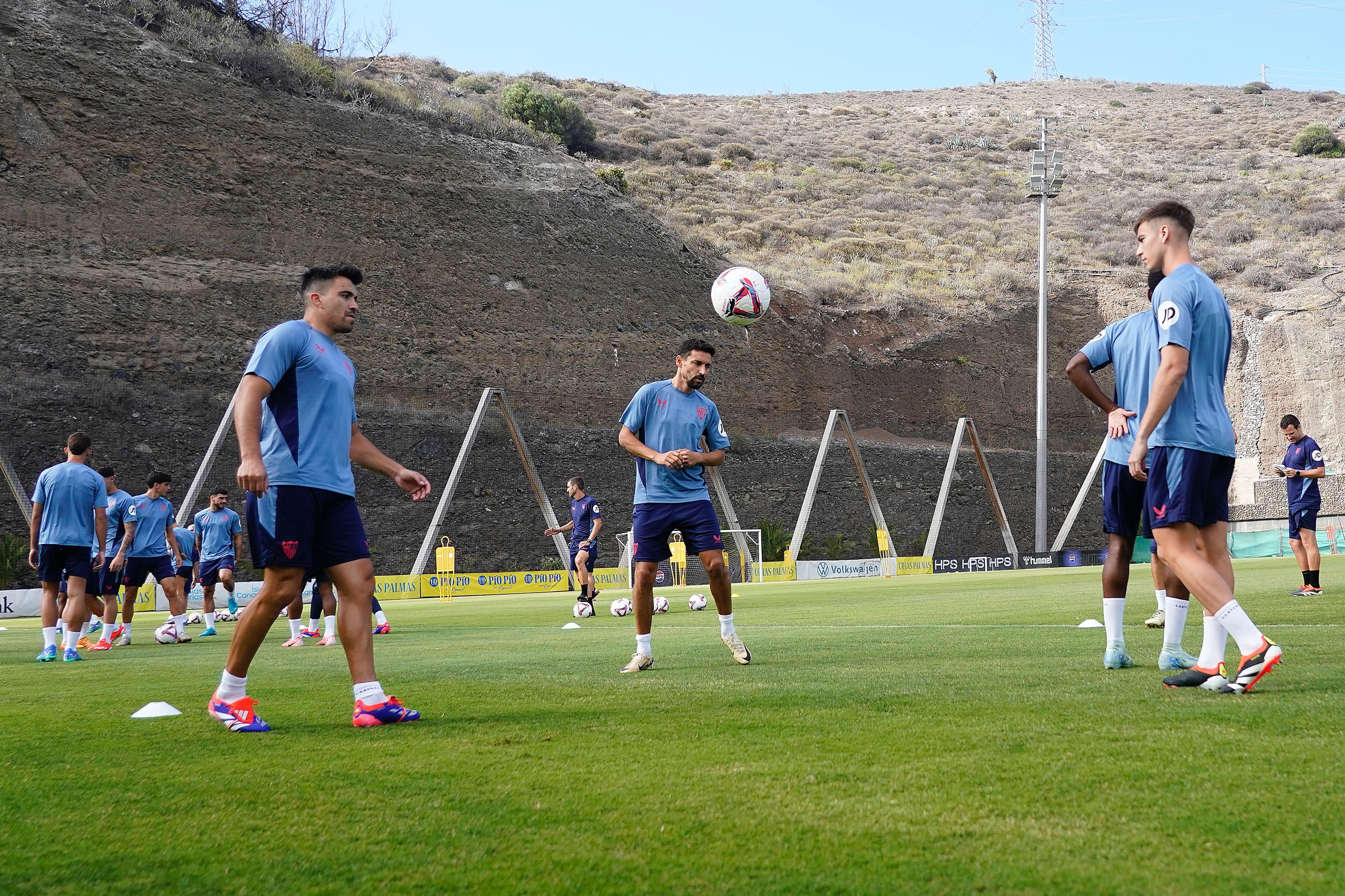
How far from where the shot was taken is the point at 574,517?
18.3m

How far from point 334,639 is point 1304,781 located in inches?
407

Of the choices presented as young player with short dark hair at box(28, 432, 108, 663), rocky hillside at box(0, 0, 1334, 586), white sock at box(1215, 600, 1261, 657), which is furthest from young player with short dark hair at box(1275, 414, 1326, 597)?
rocky hillside at box(0, 0, 1334, 586)

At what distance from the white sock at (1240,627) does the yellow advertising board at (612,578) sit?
2321cm

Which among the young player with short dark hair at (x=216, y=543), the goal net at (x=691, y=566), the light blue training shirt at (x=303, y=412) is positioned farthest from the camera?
the goal net at (x=691, y=566)

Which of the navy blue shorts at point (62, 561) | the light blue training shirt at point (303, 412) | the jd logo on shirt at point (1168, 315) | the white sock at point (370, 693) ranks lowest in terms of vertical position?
the white sock at point (370, 693)

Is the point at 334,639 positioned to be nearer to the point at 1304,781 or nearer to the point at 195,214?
the point at 1304,781

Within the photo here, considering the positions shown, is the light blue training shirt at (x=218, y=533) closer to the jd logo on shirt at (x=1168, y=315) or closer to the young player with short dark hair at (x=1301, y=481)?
the jd logo on shirt at (x=1168, y=315)

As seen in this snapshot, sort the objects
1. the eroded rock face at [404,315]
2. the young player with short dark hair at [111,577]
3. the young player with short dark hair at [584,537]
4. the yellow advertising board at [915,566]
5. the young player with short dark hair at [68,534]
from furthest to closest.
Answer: the eroded rock face at [404,315]
the yellow advertising board at [915,566]
the young player with short dark hair at [584,537]
the young player with short dark hair at [111,577]
the young player with short dark hair at [68,534]

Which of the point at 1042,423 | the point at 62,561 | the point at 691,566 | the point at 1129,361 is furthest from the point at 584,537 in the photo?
the point at 1042,423

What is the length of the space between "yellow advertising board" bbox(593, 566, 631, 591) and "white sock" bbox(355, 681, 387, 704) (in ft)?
74.0

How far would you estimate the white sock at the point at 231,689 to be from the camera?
5.00 m

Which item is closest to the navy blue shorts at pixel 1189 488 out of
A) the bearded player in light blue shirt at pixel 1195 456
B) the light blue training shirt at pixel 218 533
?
the bearded player in light blue shirt at pixel 1195 456

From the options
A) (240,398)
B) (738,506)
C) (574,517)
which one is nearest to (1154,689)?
(240,398)

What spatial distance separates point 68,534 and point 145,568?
11.6ft
